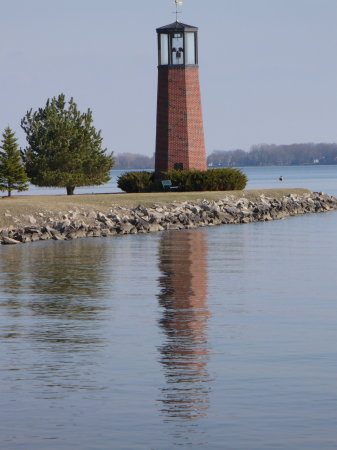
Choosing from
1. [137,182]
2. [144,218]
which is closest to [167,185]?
[137,182]

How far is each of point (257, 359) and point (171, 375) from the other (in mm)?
1793

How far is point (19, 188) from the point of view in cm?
5594

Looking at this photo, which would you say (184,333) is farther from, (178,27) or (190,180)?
(178,27)

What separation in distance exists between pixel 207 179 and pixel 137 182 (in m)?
4.55

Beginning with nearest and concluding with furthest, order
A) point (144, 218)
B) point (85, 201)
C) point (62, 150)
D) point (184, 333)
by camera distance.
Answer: point (184, 333) < point (144, 218) < point (85, 201) < point (62, 150)

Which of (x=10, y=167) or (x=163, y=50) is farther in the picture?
(x=163, y=50)

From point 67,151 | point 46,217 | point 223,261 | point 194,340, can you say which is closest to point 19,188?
point 67,151

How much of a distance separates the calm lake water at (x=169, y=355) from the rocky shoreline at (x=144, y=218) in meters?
12.3

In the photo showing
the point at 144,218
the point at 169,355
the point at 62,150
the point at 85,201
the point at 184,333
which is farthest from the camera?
the point at 62,150

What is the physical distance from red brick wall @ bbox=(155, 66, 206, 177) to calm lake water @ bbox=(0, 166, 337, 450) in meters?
31.4

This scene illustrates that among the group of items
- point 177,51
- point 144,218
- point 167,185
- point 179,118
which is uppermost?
point 177,51

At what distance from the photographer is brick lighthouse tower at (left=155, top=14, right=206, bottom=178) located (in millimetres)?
61344

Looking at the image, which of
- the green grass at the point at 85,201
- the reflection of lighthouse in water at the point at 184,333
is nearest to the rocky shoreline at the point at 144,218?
the green grass at the point at 85,201

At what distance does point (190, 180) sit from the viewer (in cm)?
6156
